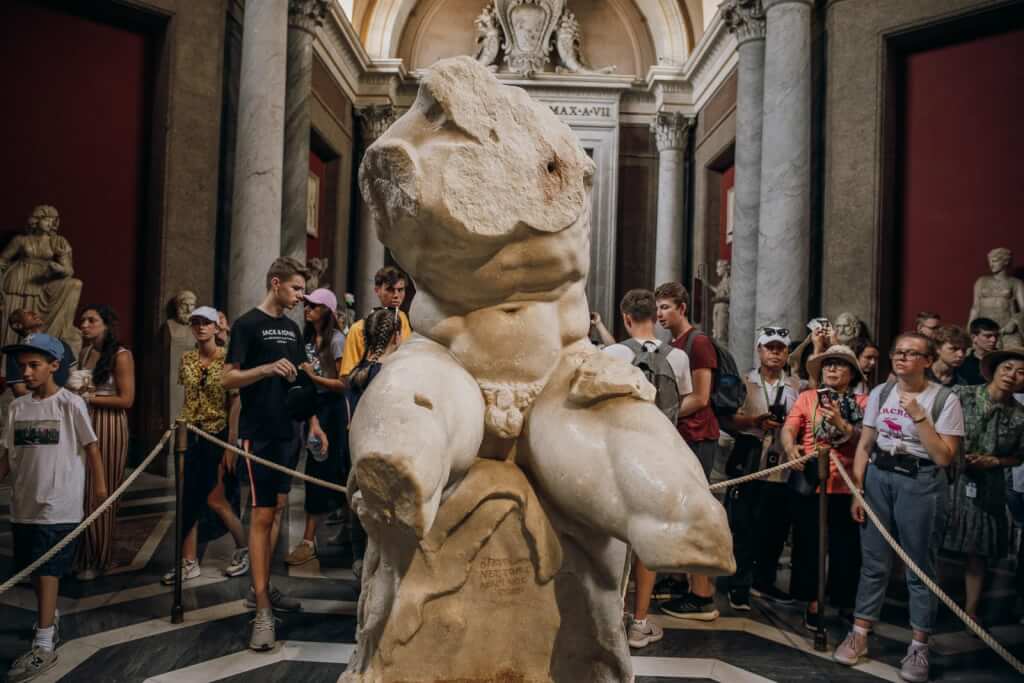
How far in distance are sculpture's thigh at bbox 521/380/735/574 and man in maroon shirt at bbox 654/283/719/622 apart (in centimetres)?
254

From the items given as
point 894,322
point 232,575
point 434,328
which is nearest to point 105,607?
point 232,575

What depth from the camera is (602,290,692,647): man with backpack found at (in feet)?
13.1

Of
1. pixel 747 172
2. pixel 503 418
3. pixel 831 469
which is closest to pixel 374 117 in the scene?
pixel 747 172

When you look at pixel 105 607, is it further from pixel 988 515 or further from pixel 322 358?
pixel 988 515

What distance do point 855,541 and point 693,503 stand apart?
3.35m

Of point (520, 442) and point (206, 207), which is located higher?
point (206, 207)

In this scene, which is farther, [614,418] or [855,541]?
[855,541]

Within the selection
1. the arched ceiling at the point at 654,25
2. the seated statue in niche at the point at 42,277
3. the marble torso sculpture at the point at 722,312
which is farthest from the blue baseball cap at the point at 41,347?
the arched ceiling at the point at 654,25

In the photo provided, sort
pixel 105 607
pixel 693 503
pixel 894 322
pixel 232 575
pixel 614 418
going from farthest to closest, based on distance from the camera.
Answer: pixel 894 322
pixel 232 575
pixel 105 607
pixel 614 418
pixel 693 503

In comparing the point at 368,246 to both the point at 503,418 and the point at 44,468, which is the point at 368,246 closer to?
the point at 44,468

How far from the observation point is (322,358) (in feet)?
16.5

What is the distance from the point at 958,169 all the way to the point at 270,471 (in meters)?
7.63

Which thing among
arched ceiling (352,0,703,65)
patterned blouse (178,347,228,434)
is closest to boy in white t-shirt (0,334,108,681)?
patterned blouse (178,347,228,434)

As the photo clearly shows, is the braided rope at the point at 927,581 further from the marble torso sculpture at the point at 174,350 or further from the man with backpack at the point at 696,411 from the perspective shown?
the marble torso sculpture at the point at 174,350
